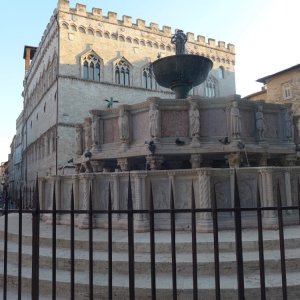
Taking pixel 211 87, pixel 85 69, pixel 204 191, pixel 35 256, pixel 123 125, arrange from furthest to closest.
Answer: pixel 211 87 < pixel 85 69 < pixel 123 125 < pixel 204 191 < pixel 35 256

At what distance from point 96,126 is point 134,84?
89.0 ft

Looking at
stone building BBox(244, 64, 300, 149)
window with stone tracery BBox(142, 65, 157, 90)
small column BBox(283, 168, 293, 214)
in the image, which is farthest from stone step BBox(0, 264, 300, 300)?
window with stone tracery BBox(142, 65, 157, 90)

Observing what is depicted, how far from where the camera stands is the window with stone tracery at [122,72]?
35062 millimetres

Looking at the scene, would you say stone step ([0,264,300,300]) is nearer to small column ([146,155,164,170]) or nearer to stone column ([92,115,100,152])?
small column ([146,155,164,170])

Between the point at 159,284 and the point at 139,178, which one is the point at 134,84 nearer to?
the point at 139,178

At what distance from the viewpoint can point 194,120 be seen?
8.30 meters

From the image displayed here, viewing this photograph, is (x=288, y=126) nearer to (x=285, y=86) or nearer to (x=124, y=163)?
(x=124, y=163)

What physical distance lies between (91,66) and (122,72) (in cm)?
351

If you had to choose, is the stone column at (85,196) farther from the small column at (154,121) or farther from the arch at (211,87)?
the arch at (211,87)

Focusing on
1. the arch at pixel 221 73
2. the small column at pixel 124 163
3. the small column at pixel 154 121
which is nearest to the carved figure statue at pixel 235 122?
the small column at pixel 154 121

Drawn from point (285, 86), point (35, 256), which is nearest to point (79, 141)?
point (35, 256)

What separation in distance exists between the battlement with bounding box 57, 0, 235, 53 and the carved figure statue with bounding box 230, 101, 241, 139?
28744 mm

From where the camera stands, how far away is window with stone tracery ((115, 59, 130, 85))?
3506 cm

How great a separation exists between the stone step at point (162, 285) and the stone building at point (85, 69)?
23957 millimetres
